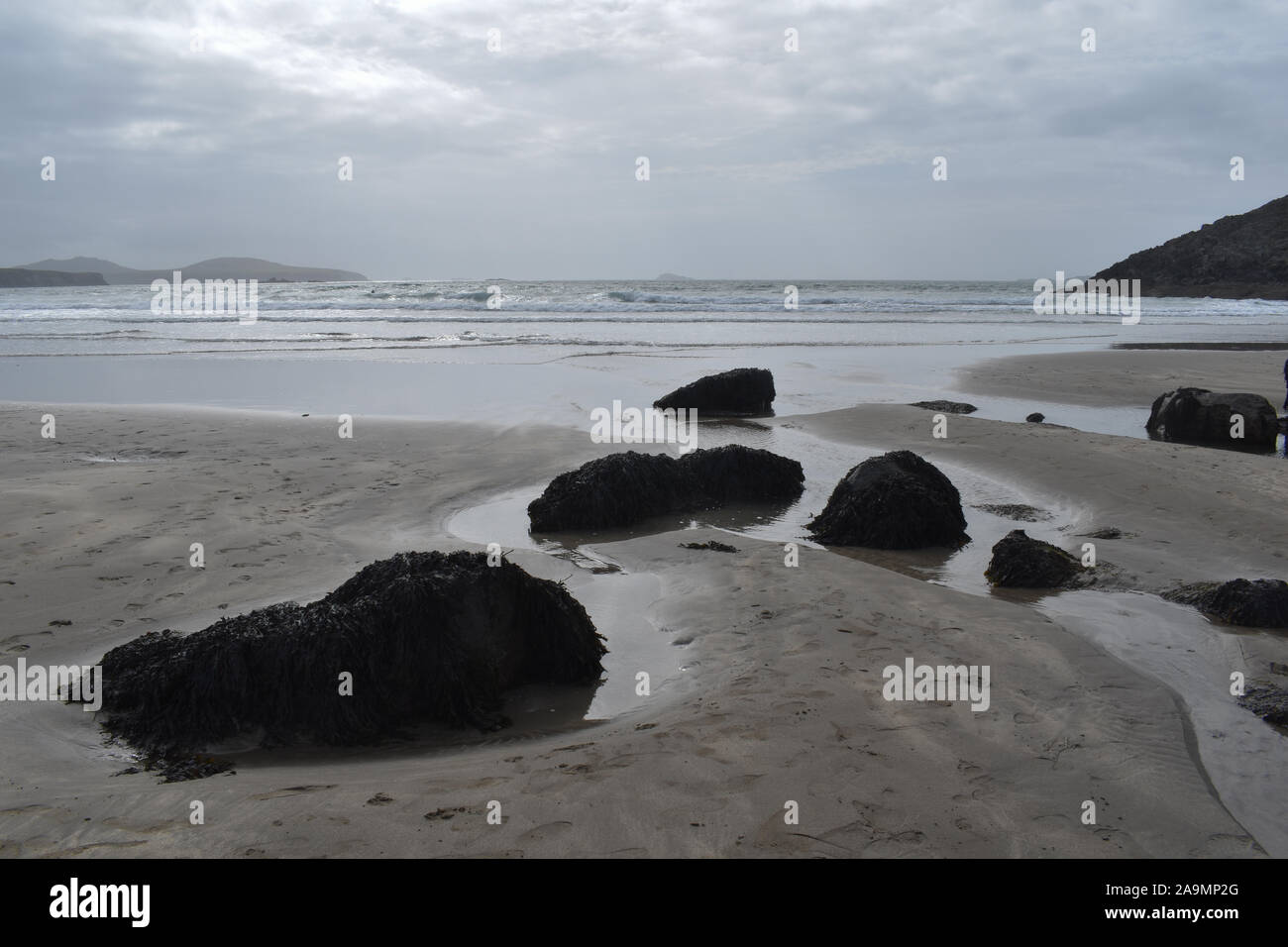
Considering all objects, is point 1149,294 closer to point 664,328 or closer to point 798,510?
point 664,328

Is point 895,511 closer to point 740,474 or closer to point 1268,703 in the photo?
point 740,474

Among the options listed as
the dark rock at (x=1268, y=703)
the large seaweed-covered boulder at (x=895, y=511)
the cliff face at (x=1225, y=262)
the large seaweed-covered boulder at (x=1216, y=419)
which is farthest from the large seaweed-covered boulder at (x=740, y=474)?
the cliff face at (x=1225, y=262)

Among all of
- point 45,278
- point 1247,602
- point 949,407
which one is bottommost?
point 1247,602

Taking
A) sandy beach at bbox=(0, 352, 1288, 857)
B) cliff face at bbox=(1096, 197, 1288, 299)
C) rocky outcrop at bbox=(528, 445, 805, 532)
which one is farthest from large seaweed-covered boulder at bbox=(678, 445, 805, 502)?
cliff face at bbox=(1096, 197, 1288, 299)

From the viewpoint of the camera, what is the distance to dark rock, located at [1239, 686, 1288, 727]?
3.85m

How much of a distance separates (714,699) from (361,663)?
1.53 meters

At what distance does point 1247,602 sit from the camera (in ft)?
16.2

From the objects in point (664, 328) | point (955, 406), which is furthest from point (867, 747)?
point (664, 328)

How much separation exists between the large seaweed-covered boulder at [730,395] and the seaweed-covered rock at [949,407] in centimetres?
213

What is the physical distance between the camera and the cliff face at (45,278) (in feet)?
346

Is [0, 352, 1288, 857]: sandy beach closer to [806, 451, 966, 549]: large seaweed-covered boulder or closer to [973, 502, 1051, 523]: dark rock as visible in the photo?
[973, 502, 1051, 523]: dark rock

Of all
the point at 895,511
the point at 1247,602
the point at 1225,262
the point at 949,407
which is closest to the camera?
the point at 1247,602

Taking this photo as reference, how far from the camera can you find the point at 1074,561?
5945mm

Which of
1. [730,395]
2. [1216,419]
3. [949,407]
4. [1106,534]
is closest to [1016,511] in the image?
[1106,534]
